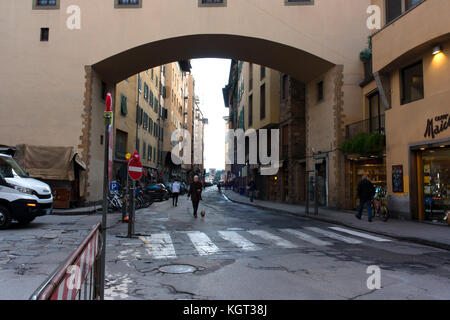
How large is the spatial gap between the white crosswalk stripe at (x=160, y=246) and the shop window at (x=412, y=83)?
1098cm

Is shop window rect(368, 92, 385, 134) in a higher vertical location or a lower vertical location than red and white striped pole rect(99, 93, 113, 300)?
higher

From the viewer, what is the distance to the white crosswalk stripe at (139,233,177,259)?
721 cm

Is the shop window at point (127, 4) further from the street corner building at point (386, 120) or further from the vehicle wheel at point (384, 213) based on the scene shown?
the vehicle wheel at point (384, 213)

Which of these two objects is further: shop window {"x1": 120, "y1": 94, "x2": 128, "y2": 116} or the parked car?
shop window {"x1": 120, "y1": 94, "x2": 128, "y2": 116}

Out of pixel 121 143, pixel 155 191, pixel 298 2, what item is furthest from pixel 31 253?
pixel 121 143

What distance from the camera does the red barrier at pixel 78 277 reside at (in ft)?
7.39

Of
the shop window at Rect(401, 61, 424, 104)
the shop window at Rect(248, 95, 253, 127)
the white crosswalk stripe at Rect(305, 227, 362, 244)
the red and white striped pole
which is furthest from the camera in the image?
the shop window at Rect(248, 95, 253, 127)

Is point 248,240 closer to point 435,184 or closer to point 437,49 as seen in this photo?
point 435,184

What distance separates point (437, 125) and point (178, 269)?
11031 mm

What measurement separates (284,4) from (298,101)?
288 inches

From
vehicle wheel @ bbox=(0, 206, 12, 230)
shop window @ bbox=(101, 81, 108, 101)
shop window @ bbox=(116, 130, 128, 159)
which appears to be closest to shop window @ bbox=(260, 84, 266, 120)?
shop window @ bbox=(116, 130, 128, 159)

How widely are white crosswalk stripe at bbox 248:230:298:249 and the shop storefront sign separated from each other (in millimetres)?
7253

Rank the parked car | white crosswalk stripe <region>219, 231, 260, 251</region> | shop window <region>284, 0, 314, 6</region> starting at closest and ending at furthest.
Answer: white crosswalk stripe <region>219, 231, 260, 251</region> < shop window <region>284, 0, 314, 6</region> < the parked car

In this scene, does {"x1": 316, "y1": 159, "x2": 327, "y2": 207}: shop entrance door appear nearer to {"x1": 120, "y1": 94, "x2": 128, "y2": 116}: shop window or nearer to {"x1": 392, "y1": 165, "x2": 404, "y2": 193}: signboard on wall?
{"x1": 392, "y1": 165, "x2": 404, "y2": 193}: signboard on wall
